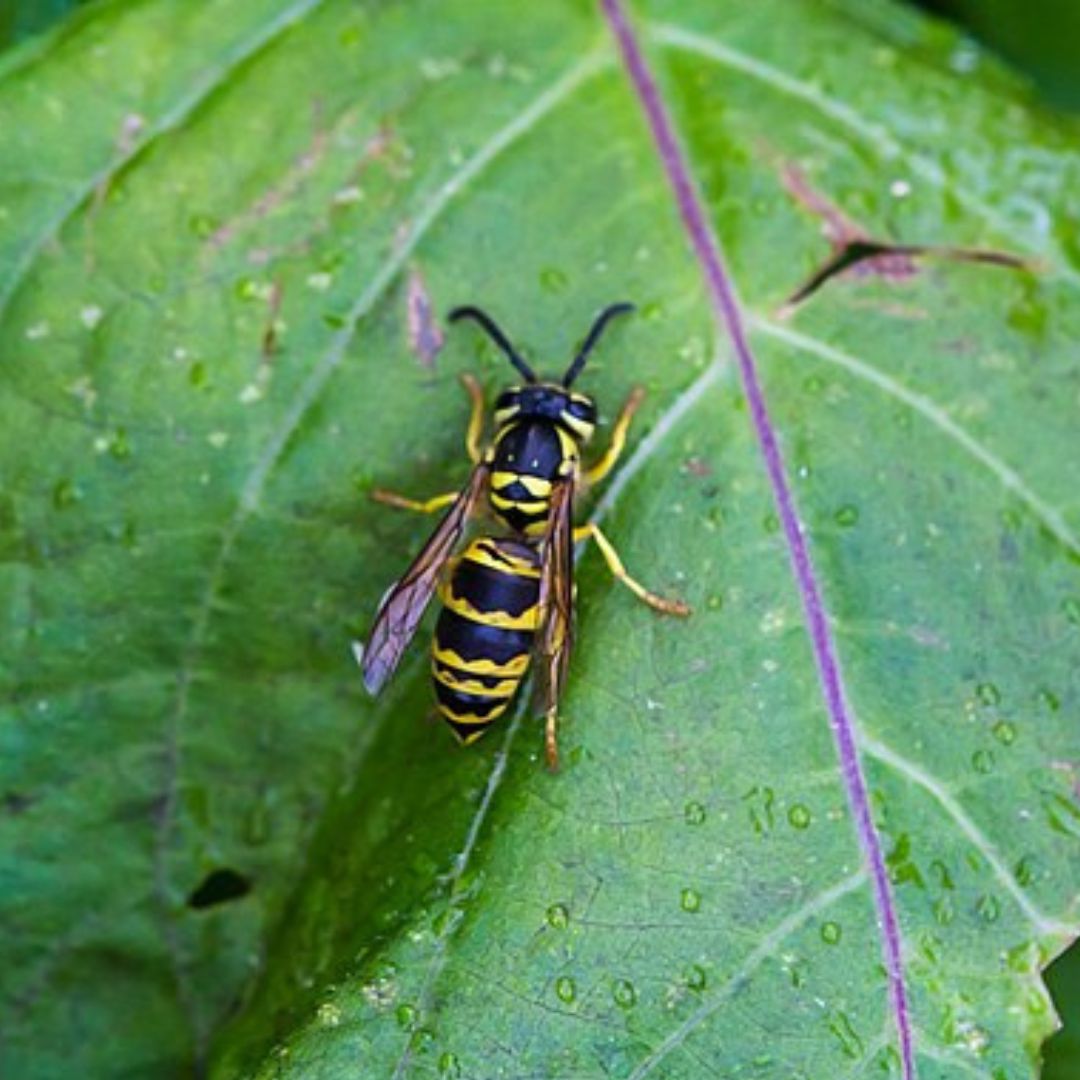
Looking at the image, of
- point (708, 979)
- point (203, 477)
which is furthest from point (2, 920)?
point (708, 979)

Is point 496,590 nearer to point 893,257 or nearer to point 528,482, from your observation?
point 528,482

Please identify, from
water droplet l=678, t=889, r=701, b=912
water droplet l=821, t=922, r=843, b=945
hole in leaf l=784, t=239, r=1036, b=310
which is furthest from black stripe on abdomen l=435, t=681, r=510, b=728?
hole in leaf l=784, t=239, r=1036, b=310

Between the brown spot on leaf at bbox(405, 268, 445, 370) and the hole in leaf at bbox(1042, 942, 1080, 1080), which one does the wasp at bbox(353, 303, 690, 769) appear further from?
the hole in leaf at bbox(1042, 942, 1080, 1080)

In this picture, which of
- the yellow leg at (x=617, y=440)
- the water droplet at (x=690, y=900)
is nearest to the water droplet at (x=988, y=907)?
the water droplet at (x=690, y=900)

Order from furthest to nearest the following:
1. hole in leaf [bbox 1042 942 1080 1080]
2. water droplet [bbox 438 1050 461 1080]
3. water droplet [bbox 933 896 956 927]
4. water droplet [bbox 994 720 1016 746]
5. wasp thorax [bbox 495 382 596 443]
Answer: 1. hole in leaf [bbox 1042 942 1080 1080]
2. wasp thorax [bbox 495 382 596 443]
3. water droplet [bbox 994 720 1016 746]
4. water droplet [bbox 933 896 956 927]
5. water droplet [bbox 438 1050 461 1080]

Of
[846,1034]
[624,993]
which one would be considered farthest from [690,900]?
[846,1034]

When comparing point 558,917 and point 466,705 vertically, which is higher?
point 466,705
